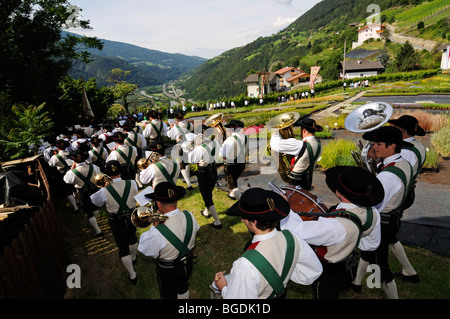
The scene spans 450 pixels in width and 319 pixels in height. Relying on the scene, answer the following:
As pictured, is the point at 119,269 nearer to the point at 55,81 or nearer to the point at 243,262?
the point at 243,262

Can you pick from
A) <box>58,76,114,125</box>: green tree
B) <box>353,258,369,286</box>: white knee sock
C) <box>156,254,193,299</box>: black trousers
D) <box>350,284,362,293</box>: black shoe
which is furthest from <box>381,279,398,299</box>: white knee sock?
<box>58,76,114,125</box>: green tree

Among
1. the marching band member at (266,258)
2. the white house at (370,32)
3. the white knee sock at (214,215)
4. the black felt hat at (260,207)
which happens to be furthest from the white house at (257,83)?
the marching band member at (266,258)

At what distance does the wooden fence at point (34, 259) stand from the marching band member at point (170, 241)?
1.58 meters

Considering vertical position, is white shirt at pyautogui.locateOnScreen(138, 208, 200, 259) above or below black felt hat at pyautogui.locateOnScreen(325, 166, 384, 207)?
below

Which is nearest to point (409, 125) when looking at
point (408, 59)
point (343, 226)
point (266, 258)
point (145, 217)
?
point (343, 226)

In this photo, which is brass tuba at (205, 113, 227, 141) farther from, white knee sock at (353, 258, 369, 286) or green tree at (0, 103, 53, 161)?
green tree at (0, 103, 53, 161)

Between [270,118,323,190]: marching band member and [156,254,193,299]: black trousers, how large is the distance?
269 centimetres

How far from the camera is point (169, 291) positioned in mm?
3307

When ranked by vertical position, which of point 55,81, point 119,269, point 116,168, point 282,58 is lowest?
point 119,269

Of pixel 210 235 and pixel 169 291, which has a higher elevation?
pixel 169 291

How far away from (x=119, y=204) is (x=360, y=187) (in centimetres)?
376

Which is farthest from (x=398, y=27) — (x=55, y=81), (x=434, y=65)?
(x=55, y=81)

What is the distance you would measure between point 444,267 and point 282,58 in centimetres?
16402

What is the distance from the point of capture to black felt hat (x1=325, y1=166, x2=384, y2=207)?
2387 millimetres
